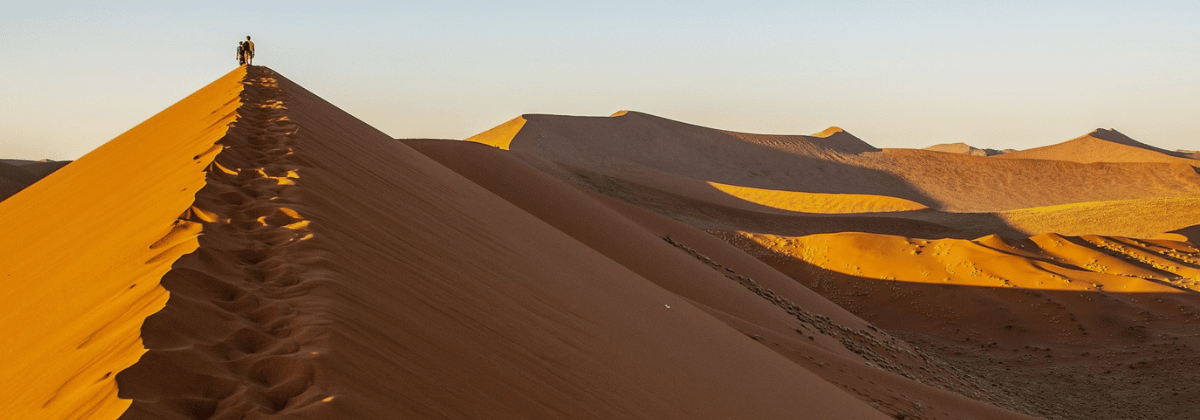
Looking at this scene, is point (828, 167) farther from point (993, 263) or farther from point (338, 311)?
point (338, 311)

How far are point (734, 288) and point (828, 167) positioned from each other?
58546mm

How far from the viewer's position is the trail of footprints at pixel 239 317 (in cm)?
290

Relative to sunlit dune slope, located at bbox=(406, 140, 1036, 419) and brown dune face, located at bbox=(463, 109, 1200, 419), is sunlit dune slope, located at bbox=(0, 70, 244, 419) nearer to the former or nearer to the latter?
sunlit dune slope, located at bbox=(406, 140, 1036, 419)

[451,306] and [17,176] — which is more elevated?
[17,176]

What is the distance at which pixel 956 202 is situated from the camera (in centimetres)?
6369

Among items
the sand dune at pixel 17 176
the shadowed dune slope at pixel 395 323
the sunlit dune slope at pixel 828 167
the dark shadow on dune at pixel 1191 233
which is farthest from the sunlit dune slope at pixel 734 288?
the sunlit dune slope at pixel 828 167

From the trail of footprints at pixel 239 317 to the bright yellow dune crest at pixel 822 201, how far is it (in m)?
44.5

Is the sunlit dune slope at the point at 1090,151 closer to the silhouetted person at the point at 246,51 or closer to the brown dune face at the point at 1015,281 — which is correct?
the brown dune face at the point at 1015,281

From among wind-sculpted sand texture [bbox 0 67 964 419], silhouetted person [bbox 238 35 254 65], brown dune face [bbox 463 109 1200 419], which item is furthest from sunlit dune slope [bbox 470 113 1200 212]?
wind-sculpted sand texture [bbox 0 67 964 419]

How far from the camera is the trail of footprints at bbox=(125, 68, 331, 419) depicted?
114 inches

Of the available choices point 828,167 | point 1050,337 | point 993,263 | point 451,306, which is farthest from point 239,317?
point 828,167

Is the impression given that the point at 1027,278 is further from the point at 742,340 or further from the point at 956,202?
the point at 956,202

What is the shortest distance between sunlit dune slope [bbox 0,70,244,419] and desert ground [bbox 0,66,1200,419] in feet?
0.07

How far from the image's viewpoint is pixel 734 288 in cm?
1416
